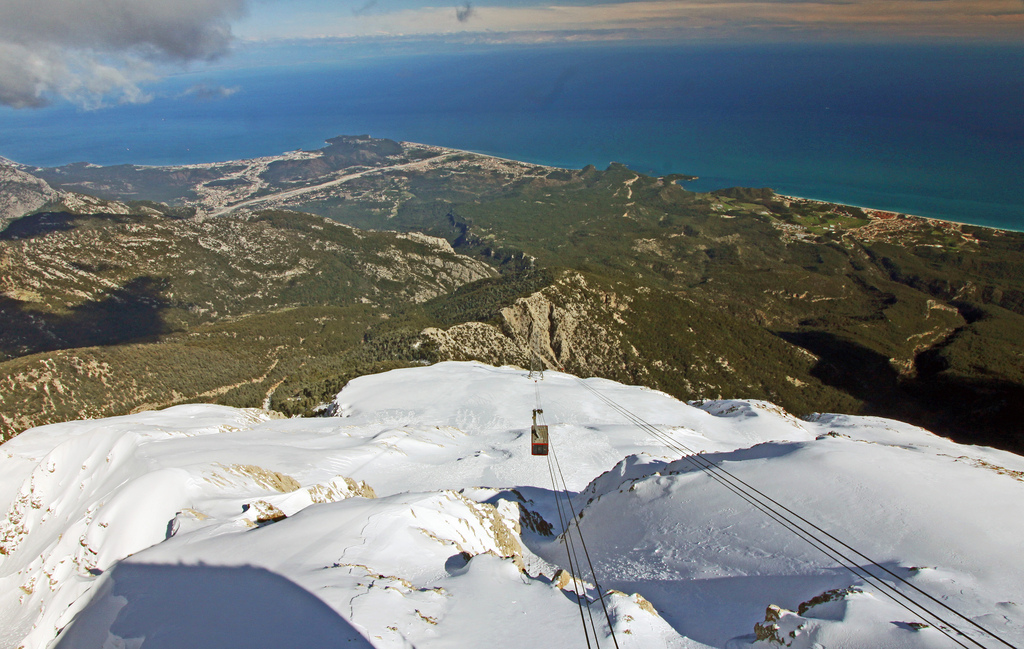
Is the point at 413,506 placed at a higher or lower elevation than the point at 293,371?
higher

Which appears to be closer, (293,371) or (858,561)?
(858,561)

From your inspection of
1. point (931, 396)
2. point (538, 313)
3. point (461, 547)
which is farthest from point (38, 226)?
point (931, 396)

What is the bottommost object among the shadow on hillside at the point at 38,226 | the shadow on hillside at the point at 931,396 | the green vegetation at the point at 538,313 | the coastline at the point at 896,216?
the shadow on hillside at the point at 931,396

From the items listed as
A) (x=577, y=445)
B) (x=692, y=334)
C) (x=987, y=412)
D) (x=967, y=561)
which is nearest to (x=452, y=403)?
(x=577, y=445)

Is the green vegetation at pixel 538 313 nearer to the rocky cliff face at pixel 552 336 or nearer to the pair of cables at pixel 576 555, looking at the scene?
the rocky cliff face at pixel 552 336

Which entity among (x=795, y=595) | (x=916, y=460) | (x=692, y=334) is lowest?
(x=692, y=334)

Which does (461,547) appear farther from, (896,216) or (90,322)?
(896,216)

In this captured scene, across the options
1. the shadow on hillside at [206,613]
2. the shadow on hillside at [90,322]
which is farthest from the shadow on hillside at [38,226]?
the shadow on hillside at [206,613]

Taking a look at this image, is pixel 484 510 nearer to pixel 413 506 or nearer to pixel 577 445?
pixel 413 506
